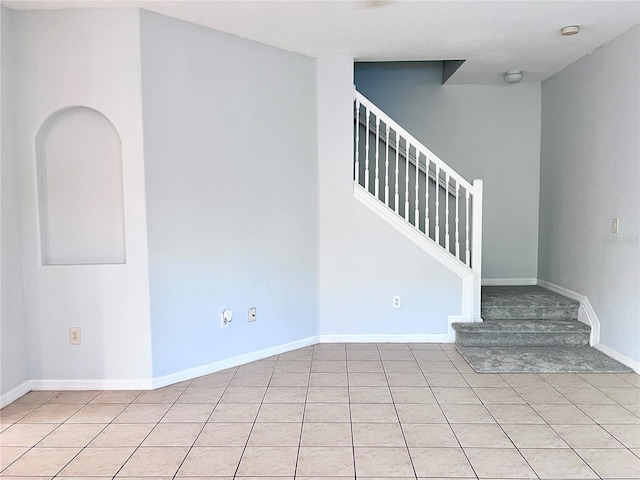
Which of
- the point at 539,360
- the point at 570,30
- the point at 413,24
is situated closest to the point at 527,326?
the point at 539,360

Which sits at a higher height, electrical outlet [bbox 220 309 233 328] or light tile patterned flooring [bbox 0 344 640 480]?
electrical outlet [bbox 220 309 233 328]

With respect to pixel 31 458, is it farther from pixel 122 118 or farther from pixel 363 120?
pixel 363 120

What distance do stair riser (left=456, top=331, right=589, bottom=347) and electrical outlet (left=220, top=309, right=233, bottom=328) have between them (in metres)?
2.11

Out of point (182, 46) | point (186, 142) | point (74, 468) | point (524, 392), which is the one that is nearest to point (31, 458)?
point (74, 468)

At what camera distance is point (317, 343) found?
4.28 m

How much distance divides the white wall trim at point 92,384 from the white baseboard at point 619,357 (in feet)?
12.2

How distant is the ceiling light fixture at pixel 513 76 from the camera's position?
15.4ft

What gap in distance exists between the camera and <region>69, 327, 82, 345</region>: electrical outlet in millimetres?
3219

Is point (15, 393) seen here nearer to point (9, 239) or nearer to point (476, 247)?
point (9, 239)


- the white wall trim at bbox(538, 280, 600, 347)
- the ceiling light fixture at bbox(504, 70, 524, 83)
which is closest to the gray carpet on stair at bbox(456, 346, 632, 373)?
the white wall trim at bbox(538, 280, 600, 347)

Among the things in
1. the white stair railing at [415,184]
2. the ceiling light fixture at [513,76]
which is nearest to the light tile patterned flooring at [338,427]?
the white stair railing at [415,184]

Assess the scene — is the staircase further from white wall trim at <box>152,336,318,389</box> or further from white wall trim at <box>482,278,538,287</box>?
white wall trim at <box>152,336,318,389</box>

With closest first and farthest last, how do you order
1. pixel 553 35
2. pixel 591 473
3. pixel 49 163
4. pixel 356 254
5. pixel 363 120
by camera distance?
pixel 591 473, pixel 49 163, pixel 553 35, pixel 356 254, pixel 363 120

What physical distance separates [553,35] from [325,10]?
194 cm
